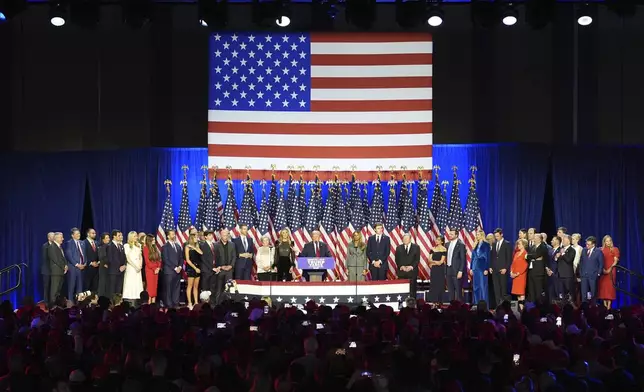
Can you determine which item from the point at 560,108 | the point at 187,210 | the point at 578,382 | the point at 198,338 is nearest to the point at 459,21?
the point at 560,108

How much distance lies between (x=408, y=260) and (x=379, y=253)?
0.71m

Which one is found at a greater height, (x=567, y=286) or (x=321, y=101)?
(x=321, y=101)

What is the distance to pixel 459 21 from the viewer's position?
82.0 ft

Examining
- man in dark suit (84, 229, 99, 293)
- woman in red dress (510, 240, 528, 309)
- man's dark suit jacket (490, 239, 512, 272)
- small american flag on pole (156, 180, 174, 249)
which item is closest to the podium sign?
man's dark suit jacket (490, 239, 512, 272)

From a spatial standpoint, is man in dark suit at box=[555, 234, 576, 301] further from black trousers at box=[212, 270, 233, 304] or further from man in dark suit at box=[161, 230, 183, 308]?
man in dark suit at box=[161, 230, 183, 308]

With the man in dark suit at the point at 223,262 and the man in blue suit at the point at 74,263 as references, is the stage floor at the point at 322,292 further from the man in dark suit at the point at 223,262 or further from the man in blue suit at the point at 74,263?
the man in blue suit at the point at 74,263

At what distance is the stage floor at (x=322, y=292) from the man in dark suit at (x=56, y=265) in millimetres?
4432

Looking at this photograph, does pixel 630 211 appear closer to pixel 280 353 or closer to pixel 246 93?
pixel 246 93

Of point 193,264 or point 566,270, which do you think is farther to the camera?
point 193,264

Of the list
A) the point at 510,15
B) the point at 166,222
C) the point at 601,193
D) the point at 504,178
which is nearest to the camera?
the point at 510,15

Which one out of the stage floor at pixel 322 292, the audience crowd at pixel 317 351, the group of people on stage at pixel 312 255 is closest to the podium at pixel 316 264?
the stage floor at pixel 322 292

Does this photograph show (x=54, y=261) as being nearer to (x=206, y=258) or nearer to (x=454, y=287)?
(x=206, y=258)

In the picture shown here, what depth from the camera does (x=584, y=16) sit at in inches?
861

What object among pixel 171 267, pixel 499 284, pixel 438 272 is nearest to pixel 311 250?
pixel 438 272
